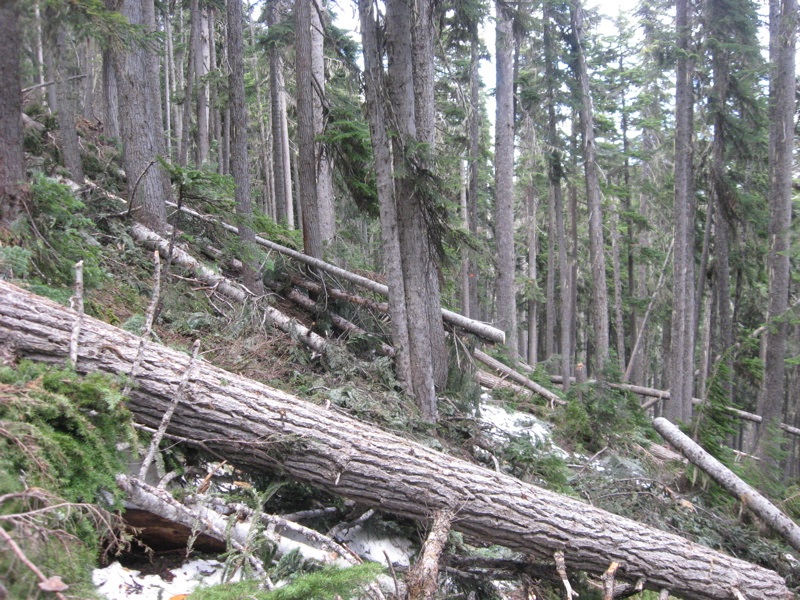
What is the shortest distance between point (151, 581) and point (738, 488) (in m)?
6.32

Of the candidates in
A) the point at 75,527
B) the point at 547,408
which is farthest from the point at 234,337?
the point at 547,408

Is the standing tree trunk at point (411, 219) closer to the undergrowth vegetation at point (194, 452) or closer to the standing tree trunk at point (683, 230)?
the undergrowth vegetation at point (194, 452)

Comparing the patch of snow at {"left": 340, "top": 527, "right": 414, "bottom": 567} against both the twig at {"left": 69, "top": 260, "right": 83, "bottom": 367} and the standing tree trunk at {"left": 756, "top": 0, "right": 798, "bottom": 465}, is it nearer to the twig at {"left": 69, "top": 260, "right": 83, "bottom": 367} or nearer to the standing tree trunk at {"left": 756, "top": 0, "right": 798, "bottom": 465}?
the twig at {"left": 69, "top": 260, "right": 83, "bottom": 367}

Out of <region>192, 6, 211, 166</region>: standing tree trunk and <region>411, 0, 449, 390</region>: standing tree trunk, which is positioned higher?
<region>192, 6, 211, 166</region>: standing tree trunk

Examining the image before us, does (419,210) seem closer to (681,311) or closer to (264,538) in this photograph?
(264,538)

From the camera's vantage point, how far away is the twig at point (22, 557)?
6.79ft

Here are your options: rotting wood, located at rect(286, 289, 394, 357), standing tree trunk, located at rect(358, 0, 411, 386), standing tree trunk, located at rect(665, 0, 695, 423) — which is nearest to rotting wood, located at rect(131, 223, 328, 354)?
rotting wood, located at rect(286, 289, 394, 357)

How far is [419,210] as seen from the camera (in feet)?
26.3

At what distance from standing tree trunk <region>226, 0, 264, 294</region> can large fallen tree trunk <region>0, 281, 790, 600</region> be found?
4617mm

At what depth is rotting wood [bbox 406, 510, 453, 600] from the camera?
3.33 metres

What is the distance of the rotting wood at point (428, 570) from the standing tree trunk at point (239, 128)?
5.69 m

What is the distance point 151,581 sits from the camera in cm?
315

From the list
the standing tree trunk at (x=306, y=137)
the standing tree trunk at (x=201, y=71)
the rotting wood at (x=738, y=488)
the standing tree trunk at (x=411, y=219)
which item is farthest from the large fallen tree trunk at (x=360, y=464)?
the standing tree trunk at (x=201, y=71)

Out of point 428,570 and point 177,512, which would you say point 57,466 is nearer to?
point 177,512
